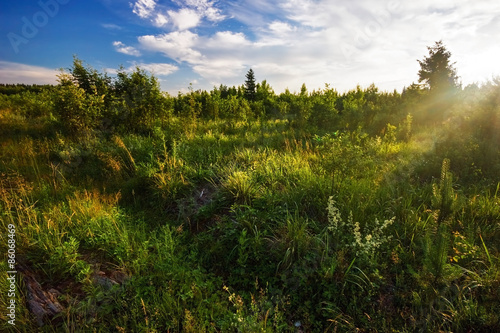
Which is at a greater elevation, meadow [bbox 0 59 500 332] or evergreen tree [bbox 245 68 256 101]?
evergreen tree [bbox 245 68 256 101]

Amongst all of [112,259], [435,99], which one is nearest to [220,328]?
[112,259]

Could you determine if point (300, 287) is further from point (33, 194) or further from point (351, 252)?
point (33, 194)

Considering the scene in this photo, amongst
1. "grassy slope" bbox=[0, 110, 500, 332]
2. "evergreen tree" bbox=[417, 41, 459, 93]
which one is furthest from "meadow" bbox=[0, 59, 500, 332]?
"evergreen tree" bbox=[417, 41, 459, 93]

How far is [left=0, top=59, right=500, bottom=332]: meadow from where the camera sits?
230 cm

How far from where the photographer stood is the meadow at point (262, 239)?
2.30m

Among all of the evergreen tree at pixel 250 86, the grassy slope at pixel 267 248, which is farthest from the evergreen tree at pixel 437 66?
the grassy slope at pixel 267 248

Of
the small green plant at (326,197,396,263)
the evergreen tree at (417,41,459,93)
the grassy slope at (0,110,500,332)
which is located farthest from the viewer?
the evergreen tree at (417,41,459,93)

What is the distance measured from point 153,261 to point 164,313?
83cm

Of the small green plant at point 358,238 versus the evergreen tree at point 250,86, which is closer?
the small green plant at point 358,238

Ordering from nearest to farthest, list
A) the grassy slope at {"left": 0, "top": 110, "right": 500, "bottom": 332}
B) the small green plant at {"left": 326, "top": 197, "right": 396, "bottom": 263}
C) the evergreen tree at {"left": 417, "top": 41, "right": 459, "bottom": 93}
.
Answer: the grassy slope at {"left": 0, "top": 110, "right": 500, "bottom": 332} < the small green plant at {"left": 326, "top": 197, "right": 396, "bottom": 263} < the evergreen tree at {"left": 417, "top": 41, "right": 459, "bottom": 93}

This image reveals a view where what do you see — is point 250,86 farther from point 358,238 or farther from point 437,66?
point 358,238

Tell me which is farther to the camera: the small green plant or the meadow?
the small green plant

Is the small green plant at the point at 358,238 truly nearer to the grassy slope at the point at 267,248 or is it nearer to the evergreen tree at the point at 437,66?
the grassy slope at the point at 267,248

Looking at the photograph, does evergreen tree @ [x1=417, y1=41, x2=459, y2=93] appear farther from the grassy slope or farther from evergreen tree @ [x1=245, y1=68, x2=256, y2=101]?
the grassy slope
